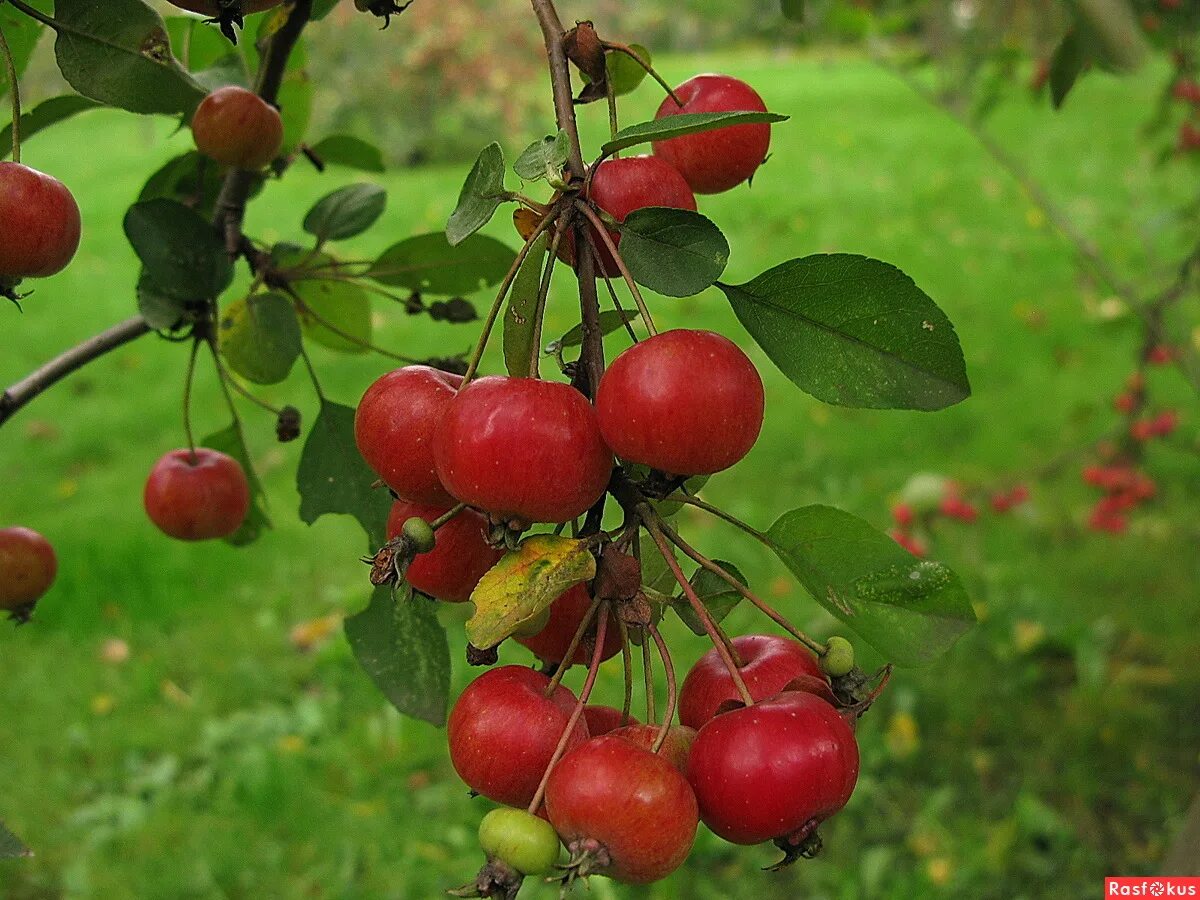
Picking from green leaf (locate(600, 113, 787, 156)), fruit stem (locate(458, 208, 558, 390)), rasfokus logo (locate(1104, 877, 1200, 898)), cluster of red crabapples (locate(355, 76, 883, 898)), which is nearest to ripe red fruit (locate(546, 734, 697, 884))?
cluster of red crabapples (locate(355, 76, 883, 898))

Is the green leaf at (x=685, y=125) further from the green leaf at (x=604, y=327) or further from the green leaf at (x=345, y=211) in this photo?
the green leaf at (x=345, y=211)

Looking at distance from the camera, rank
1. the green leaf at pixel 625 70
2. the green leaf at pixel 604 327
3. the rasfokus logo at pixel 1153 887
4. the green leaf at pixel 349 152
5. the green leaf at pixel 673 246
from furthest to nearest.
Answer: the rasfokus logo at pixel 1153 887 → the green leaf at pixel 349 152 → the green leaf at pixel 625 70 → the green leaf at pixel 604 327 → the green leaf at pixel 673 246

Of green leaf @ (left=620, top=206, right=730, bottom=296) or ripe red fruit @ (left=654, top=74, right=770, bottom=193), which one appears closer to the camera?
green leaf @ (left=620, top=206, right=730, bottom=296)

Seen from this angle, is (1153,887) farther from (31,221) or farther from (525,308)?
(31,221)

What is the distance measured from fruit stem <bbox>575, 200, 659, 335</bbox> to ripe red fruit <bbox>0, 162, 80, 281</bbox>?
0.37 meters

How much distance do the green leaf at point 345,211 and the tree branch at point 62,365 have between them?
25 centimetres

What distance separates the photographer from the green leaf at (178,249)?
111cm

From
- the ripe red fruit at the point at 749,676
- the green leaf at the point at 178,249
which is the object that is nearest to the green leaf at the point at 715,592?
the ripe red fruit at the point at 749,676

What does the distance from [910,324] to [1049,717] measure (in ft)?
7.67

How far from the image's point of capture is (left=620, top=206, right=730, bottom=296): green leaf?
0.69m

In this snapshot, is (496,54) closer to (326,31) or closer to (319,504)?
(326,31)

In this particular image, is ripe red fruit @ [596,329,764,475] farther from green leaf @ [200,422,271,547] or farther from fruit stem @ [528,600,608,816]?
green leaf @ [200,422,271,547]

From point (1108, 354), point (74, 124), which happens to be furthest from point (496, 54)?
point (1108, 354)

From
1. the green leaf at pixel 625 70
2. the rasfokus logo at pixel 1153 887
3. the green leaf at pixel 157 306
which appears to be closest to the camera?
the green leaf at pixel 625 70
